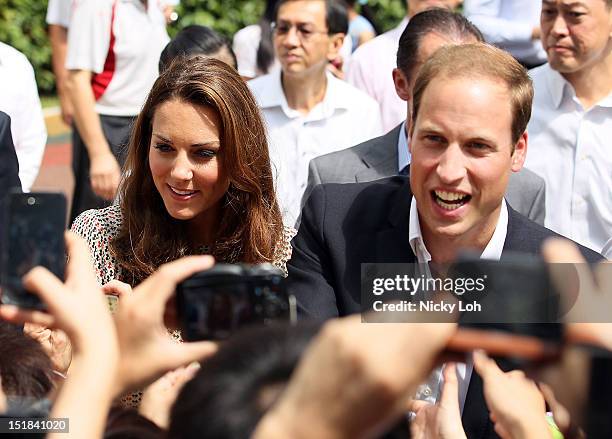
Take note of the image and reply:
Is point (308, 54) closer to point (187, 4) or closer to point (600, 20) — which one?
point (600, 20)

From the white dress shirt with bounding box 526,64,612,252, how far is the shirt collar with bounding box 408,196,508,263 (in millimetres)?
1465

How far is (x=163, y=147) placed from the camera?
10.2 feet

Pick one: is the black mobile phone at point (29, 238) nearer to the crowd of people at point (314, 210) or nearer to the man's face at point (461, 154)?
the crowd of people at point (314, 210)

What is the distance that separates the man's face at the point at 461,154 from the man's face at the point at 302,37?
7.53 ft

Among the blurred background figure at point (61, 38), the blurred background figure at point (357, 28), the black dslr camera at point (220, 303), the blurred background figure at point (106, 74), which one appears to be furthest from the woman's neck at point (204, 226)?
the blurred background figure at point (357, 28)

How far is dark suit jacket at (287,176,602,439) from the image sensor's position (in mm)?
2734

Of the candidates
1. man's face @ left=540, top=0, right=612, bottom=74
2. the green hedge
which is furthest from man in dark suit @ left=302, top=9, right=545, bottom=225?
the green hedge

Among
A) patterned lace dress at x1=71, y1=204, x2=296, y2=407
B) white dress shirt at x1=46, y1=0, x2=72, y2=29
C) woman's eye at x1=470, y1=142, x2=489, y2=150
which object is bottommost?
patterned lace dress at x1=71, y1=204, x2=296, y2=407

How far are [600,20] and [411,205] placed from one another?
186cm

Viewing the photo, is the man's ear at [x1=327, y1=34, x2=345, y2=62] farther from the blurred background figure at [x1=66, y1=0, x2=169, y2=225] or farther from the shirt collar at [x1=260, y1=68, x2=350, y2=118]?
the blurred background figure at [x1=66, y1=0, x2=169, y2=225]

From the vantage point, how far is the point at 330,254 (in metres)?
2.81

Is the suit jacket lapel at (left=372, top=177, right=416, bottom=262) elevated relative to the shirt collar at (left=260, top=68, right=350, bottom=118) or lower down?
lower down

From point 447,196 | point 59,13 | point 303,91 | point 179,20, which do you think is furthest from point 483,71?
point 179,20

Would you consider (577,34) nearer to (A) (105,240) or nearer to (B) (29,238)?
(A) (105,240)
